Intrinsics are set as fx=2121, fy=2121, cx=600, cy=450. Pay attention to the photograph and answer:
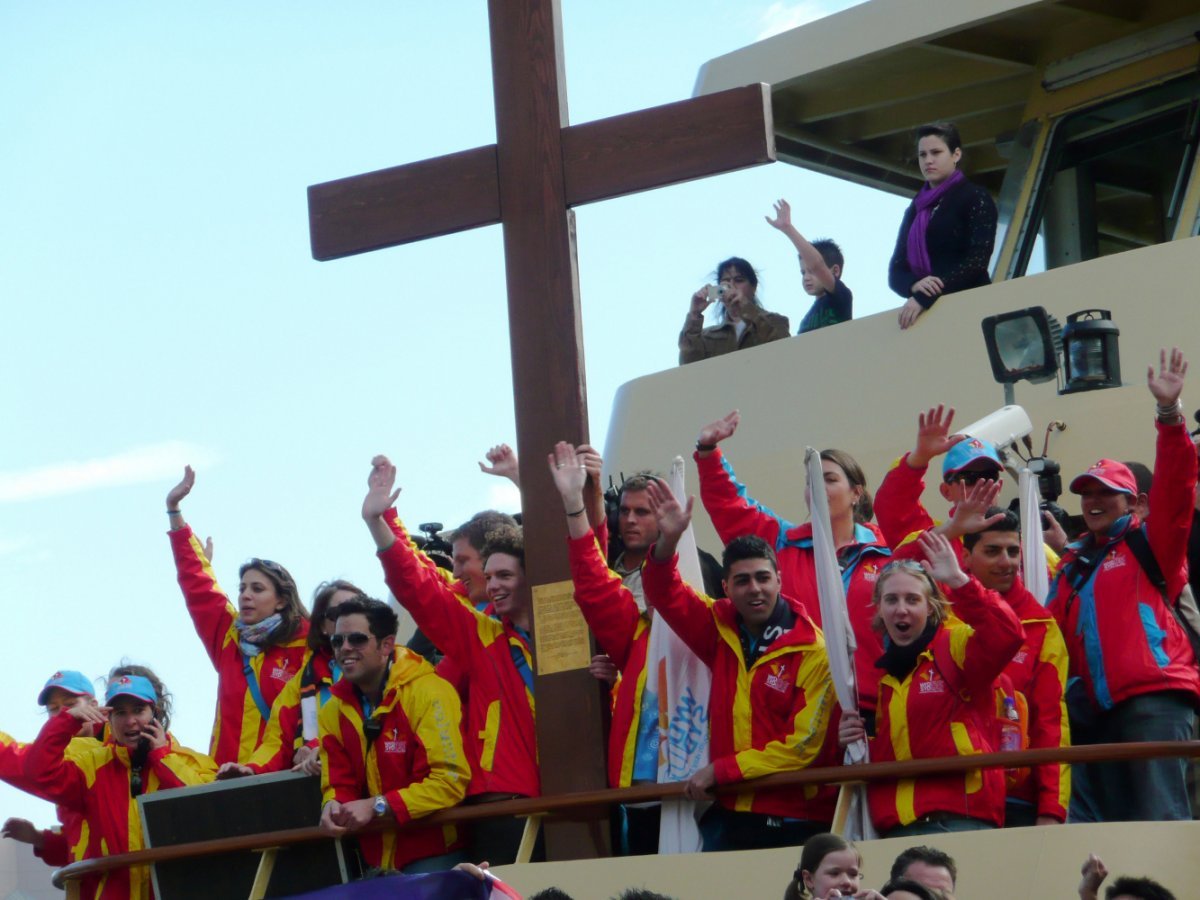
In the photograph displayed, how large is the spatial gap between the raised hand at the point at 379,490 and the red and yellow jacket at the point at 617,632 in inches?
30.9

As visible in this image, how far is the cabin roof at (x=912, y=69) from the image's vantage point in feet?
39.5

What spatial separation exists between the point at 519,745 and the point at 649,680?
1.87 feet

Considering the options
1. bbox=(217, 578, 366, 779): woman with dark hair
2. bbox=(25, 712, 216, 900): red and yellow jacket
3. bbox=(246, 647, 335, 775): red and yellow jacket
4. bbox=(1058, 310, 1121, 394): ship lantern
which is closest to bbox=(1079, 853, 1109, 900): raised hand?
bbox=(217, 578, 366, 779): woman with dark hair

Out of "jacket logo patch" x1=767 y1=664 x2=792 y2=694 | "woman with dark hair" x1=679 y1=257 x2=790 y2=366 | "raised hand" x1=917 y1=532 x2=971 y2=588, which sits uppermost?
"woman with dark hair" x1=679 y1=257 x2=790 y2=366

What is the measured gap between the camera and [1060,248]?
40.3 ft

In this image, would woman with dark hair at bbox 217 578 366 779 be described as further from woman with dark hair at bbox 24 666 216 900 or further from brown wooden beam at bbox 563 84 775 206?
brown wooden beam at bbox 563 84 775 206

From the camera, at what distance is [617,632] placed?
7.03 metres

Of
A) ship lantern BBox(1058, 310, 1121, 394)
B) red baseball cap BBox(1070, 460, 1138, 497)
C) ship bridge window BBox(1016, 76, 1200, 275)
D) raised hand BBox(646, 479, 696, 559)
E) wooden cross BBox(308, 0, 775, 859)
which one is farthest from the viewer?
ship bridge window BBox(1016, 76, 1200, 275)

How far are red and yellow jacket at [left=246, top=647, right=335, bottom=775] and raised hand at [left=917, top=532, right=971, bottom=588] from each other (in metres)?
2.56

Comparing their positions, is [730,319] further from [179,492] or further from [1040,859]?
[1040,859]

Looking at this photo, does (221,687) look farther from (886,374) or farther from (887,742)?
(886,374)

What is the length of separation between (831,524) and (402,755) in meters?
1.64

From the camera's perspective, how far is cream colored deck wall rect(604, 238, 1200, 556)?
9742 mm

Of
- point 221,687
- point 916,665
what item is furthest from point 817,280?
point 916,665
